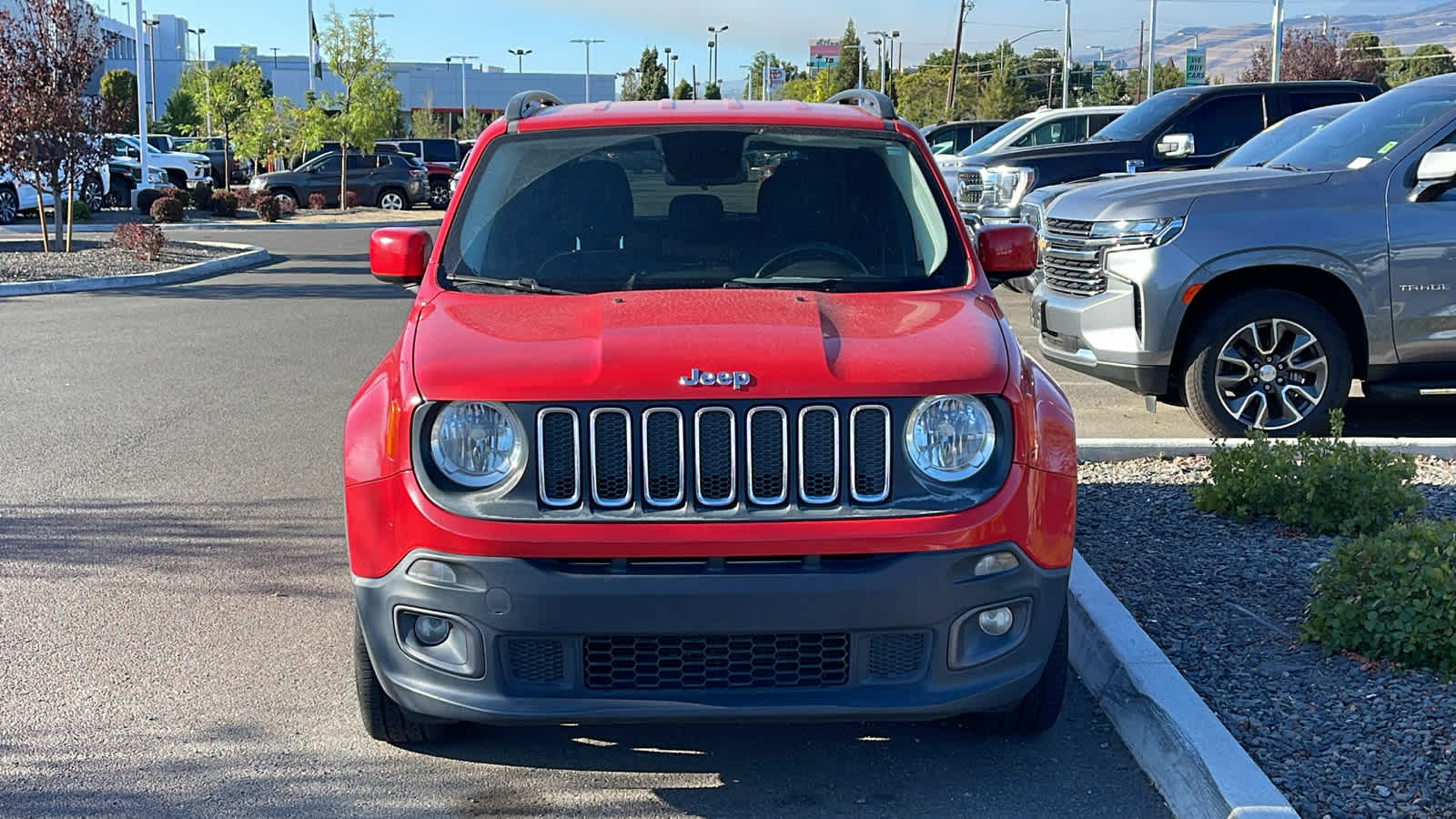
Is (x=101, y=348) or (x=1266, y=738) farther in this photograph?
(x=101, y=348)

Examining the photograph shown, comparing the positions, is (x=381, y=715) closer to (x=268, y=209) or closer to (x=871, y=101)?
(x=871, y=101)

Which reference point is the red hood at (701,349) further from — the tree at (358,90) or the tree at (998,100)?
the tree at (998,100)

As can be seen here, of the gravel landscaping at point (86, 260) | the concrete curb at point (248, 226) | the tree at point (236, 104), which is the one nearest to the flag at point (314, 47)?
the tree at point (236, 104)

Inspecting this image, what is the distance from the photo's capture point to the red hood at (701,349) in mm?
3621

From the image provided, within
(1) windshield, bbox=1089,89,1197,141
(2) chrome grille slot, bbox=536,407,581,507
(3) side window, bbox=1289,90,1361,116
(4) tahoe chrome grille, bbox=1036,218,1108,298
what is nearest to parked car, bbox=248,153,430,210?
(1) windshield, bbox=1089,89,1197,141

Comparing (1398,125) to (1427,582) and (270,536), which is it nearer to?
(1427,582)

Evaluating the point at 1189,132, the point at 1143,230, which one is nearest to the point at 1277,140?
the point at 1143,230

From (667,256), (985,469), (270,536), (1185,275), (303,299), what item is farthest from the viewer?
(303,299)

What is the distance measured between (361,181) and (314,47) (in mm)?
11035

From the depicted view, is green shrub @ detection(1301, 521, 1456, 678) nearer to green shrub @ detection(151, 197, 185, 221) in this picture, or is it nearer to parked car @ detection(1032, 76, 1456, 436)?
parked car @ detection(1032, 76, 1456, 436)

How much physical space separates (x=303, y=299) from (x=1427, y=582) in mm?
13910

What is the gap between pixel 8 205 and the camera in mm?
30016

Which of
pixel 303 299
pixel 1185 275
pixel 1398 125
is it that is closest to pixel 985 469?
pixel 1185 275

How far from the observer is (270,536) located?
255 inches
